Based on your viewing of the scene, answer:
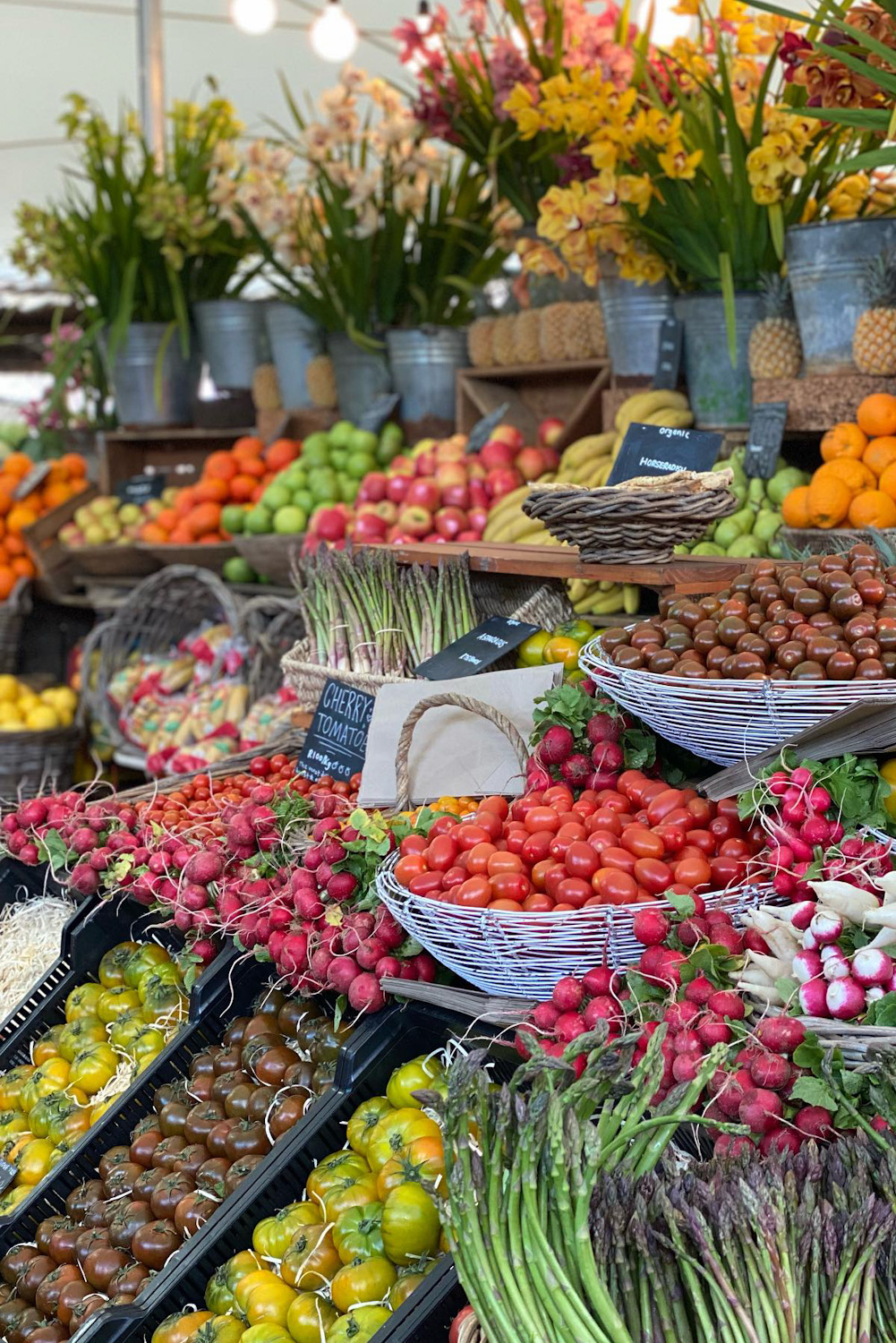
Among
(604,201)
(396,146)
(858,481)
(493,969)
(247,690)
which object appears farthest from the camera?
(396,146)

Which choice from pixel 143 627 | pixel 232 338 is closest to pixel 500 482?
pixel 143 627

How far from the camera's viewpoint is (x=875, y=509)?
2.75m

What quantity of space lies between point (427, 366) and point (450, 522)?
1155mm

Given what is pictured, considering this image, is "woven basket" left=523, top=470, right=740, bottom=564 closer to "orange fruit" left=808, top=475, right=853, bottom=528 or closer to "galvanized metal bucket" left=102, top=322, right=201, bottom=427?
"orange fruit" left=808, top=475, right=853, bottom=528

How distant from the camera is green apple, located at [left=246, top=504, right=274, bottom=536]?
15.8 ft

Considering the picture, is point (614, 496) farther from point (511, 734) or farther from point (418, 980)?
point (418, 980)

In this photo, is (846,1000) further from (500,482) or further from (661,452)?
(500,482)

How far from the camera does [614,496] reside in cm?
237

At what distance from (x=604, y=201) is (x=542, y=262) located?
0.42 metres

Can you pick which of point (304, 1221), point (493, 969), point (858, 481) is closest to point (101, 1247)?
point (304, 1221)

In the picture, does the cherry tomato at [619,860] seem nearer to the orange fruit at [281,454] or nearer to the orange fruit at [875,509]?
the orange fruit at [875,509]

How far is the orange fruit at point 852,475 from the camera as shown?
283 cm

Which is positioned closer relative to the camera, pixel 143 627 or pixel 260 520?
pixel 260 520

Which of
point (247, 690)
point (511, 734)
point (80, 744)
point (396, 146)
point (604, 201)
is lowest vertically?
point (80, 744)
